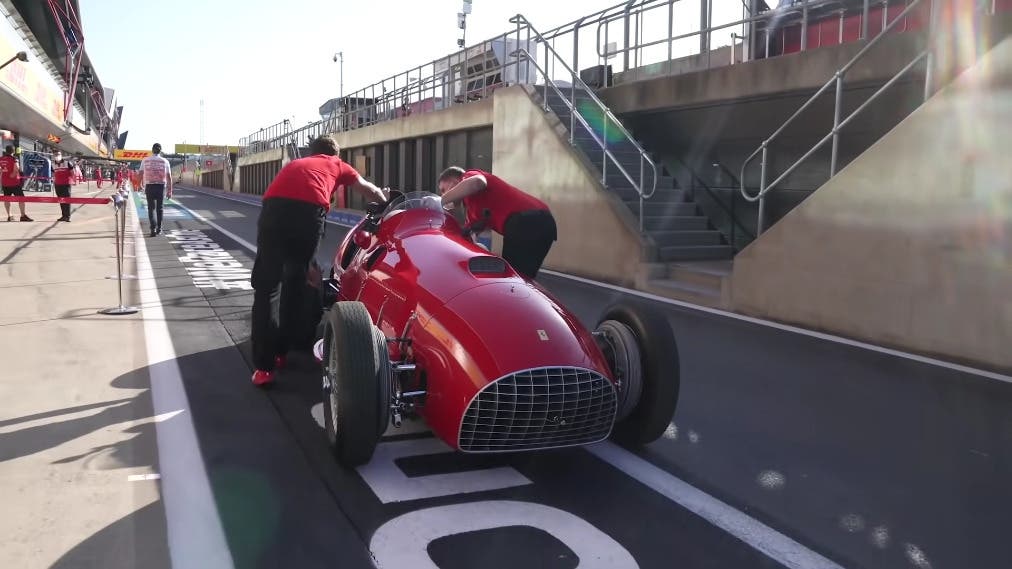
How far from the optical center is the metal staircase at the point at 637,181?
38.3 ft

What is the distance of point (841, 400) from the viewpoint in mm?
5418

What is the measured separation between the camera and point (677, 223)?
12.4 metres

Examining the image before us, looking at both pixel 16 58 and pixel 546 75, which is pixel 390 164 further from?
pixel 16 58

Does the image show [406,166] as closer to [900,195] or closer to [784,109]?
[784,109]

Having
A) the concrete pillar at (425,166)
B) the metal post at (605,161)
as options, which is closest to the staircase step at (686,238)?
the metal post at (605,161)

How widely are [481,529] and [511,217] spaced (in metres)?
3.31

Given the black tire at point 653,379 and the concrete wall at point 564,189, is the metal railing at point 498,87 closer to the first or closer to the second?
the concrete wall at point 564,189

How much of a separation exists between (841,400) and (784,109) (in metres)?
7.13

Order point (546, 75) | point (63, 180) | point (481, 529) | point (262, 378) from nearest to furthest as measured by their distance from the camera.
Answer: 1. point (481, 529)
2. point (262, 378)
3. point (546, 75)
4. point (63, 180)

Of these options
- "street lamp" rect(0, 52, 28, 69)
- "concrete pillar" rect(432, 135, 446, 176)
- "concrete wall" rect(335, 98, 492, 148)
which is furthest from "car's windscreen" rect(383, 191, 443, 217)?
"street lamp" rect(0, 52, 28, 69)

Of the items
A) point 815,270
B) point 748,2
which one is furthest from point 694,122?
point 815,270

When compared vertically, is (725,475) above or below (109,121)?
below

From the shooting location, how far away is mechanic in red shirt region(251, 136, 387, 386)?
215 inches

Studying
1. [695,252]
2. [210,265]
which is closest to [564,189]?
[695,252]
